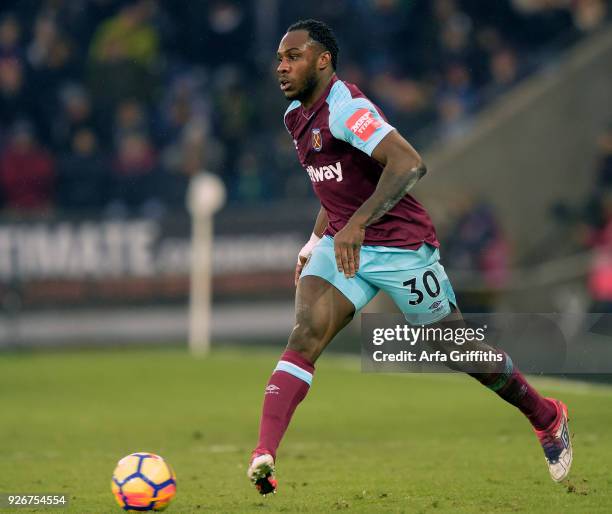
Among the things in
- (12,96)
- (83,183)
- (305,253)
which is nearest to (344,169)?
(305,253)

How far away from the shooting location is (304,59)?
6680 millimetres

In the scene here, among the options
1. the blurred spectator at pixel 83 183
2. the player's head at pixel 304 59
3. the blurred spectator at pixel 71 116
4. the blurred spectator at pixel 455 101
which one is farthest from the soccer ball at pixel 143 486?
the blurred spectator at pixel 71 116

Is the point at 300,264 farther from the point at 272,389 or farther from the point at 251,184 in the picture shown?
the point at 251,184

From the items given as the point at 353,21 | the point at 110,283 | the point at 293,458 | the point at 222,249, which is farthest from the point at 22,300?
the point at 293,458

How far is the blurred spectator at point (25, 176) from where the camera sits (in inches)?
747

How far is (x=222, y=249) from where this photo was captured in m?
19.0

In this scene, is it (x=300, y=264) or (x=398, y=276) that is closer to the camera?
(x=398, y=276)

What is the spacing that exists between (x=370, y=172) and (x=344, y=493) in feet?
5.51

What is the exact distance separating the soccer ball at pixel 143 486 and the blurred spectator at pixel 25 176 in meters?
13.4

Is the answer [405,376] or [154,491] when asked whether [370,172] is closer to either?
[154,491]

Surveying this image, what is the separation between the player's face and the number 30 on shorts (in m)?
1.14

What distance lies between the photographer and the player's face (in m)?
6.67

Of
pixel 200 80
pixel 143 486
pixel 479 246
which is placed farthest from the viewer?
pixel 200 80

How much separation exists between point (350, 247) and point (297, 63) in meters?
1.05
